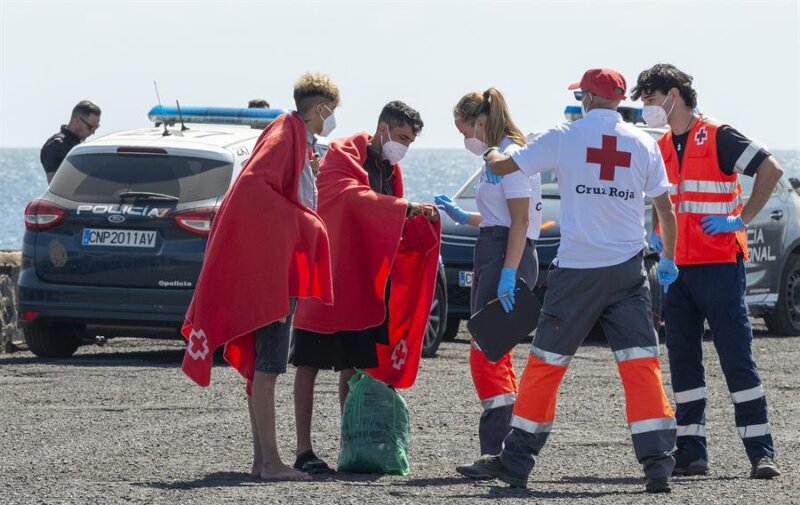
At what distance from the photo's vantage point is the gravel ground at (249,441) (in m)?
7.79

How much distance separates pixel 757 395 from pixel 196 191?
5.51 meters

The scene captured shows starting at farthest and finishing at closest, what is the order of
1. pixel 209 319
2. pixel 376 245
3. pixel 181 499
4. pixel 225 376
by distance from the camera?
pixel 225 376, pixel 376 245, pixel 209 319, pixel 181 499

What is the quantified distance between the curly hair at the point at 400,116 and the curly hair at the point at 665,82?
106 centimetres

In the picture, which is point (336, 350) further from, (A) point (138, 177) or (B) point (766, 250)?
(B) point (766, 250)

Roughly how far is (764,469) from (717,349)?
65 centimetres

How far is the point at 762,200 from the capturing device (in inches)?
341

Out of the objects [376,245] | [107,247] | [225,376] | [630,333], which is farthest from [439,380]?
[630,333]

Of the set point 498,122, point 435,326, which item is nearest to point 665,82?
point 498,122

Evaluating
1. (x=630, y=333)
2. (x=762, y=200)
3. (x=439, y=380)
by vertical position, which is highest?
(x=762, y=200)

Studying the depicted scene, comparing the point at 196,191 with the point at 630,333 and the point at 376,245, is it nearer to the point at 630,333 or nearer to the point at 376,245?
the point at 376,245

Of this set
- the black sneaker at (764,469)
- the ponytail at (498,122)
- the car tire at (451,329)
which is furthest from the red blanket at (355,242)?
the car tire at (451,329)

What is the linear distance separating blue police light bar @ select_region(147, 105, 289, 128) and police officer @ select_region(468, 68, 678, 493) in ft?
24.6

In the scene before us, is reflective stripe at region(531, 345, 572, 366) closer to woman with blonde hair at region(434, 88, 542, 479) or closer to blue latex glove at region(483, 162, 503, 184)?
woman with blonde hair at region(434, 88, 542, 479)

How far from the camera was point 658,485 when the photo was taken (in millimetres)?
7863
